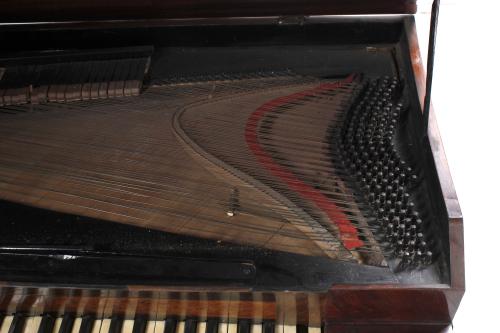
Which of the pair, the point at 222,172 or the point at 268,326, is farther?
the point at 222,172

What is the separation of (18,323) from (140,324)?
1.01 ft

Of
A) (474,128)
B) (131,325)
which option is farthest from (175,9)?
(474,128)

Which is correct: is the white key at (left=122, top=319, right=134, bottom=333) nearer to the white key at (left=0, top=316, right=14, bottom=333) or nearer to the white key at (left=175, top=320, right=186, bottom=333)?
the white key at (left=175, top=320, right=186, bottom=333)

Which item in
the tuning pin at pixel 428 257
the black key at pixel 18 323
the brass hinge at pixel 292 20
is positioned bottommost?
the black key at pixel 18 323

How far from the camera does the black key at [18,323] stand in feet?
5.08

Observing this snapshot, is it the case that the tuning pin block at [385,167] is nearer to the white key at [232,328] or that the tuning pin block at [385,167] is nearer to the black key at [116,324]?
the white key at [232,328]

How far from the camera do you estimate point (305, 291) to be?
1.37m

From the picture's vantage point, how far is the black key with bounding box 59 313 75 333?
5.04 feet

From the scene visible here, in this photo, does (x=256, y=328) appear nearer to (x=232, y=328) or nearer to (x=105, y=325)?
(x=232, y=328)

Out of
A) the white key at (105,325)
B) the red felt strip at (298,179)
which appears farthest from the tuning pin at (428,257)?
the white key at (105,325)

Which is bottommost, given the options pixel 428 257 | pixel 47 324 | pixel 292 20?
pixel 47 324

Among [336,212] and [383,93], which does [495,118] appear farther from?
[336,212]

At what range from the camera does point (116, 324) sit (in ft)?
5.08

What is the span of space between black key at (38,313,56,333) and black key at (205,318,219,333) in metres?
0.39
